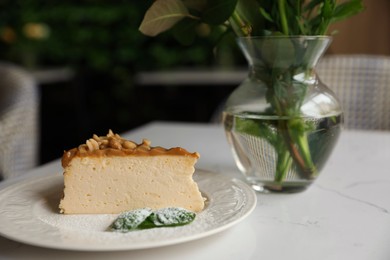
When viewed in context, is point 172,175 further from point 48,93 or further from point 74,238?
point 48,93

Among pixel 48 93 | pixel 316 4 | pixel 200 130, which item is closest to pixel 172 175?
pixel 316 4

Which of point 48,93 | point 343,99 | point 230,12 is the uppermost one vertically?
point 230,12

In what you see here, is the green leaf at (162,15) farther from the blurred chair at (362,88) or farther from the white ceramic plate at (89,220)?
the blurred chair at (362,88)

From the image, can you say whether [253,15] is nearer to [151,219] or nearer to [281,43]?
[281,43]

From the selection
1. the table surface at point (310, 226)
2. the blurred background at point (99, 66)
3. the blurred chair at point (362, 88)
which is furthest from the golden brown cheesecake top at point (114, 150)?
the blurred background at point (99, 66)

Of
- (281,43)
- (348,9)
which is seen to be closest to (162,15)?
(281,43)

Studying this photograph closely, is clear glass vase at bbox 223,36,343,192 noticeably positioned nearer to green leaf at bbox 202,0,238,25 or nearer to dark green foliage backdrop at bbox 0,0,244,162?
green leaf at bbox 202,0,238,25
